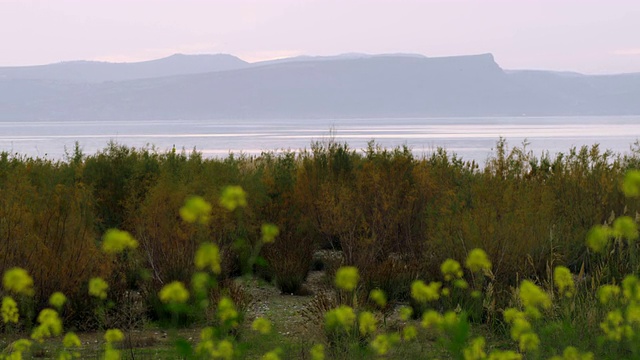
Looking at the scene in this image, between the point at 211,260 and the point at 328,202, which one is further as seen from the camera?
the point at 328,202

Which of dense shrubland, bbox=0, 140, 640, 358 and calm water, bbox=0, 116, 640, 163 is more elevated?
dense shrubland, bbox=0, 140, 640, 358

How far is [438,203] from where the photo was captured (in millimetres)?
10391

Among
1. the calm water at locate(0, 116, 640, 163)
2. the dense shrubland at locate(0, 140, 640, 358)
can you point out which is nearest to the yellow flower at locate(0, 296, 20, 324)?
the dense shrubland at locate(0, 140, 640, 358)

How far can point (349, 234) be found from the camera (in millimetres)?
9766

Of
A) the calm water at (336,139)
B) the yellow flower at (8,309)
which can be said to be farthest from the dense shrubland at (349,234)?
the calm water at (336,139)

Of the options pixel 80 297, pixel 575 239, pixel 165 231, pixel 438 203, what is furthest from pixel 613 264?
pixel 80 297

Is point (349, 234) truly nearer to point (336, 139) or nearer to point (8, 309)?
point (8, 309)

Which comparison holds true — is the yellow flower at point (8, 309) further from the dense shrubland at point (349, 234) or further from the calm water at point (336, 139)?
the calm water at point (336, 139)

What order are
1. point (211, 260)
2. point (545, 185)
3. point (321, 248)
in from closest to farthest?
point (211, 260) < point (545, 185) < point (321, 248)

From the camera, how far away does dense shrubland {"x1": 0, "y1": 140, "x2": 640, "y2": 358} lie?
7477 millimetres

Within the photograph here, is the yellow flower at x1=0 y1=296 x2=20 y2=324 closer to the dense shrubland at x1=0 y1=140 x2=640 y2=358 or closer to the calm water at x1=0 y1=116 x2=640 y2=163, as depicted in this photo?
the dense shrubland at x1=0 y1=140 x2=640 y2=358

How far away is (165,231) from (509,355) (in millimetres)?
5191

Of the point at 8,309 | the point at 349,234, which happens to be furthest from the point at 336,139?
the point at 8,309

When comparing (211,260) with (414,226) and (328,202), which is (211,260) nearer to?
(328,202)
